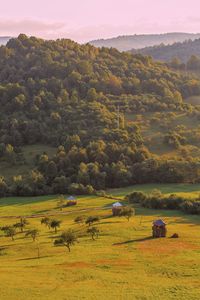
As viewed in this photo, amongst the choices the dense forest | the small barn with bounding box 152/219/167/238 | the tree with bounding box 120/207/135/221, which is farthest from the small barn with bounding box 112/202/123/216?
the dense forest

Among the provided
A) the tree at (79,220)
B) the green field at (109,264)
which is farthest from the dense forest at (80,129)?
the green field at (109,264)

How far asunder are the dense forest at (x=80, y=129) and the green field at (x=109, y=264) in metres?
40.9

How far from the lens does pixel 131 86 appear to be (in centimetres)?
19725

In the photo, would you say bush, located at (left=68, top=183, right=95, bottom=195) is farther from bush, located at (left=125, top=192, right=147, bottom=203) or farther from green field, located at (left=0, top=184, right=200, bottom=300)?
green field, located at (left=0, top=184, right=200, bottom=300)

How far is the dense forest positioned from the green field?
40912 mm

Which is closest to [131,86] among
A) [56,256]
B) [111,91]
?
[111,91]

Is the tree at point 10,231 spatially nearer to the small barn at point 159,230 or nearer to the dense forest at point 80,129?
the small barn at point 159,230

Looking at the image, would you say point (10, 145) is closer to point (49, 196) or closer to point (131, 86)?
point (49, 196)

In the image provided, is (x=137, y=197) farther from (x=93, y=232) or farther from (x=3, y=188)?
(x=3, y=188)

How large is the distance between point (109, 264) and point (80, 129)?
10577 centimetres

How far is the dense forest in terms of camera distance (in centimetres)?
13025

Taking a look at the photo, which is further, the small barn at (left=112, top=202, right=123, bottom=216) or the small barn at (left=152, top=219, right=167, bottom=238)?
the small barn at (left=112, top=202, right=123, bottom=216)

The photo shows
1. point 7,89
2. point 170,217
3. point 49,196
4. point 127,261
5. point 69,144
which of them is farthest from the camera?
point 7,89

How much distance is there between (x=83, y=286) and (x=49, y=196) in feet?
252
